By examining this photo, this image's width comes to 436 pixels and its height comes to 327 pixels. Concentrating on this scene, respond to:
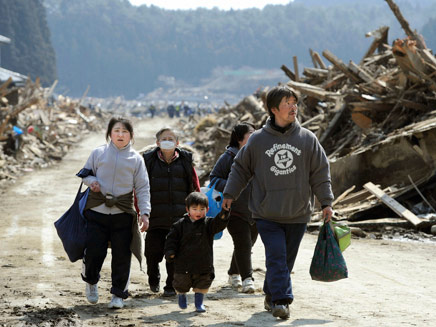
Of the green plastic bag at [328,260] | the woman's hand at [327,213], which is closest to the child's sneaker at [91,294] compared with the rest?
the green plastic bag at [328,260]

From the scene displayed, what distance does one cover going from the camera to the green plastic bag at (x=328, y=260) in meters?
5.71

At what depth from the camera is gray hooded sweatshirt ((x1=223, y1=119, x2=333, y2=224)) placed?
18.3 ft

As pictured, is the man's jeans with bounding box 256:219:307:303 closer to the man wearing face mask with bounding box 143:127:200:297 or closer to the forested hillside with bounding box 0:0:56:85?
the man wearing face mask with bounding box 143:127:200:297

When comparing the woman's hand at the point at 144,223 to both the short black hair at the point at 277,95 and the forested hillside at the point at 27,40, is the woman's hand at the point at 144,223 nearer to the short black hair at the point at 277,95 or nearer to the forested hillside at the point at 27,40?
the short black hair at the point at 277,95

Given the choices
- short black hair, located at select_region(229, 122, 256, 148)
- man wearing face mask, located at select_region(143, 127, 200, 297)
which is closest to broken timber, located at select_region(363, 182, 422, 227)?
short black hair, located at select_region(229, 122, 256, 148)

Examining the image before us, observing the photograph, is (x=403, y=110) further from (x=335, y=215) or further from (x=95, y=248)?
(x=95, y=248)

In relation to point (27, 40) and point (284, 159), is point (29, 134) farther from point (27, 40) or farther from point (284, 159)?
point (27, 40)

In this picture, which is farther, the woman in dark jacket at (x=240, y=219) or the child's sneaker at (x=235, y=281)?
the child's sneaker at (x=235, y=281)

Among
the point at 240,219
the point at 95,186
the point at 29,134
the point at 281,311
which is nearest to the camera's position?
the point at 281,311

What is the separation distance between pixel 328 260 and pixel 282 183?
727 mm

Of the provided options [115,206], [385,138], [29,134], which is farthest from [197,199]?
[29,134]

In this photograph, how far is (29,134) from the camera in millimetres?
28875

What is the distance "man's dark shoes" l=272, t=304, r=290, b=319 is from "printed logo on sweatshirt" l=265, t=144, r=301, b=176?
0.99 metres

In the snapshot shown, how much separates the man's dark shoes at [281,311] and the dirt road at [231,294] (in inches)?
1.8
